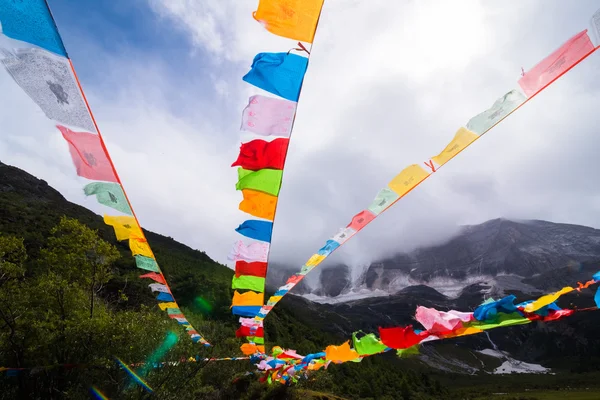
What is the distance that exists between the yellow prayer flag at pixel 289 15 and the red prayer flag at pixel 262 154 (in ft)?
5.38

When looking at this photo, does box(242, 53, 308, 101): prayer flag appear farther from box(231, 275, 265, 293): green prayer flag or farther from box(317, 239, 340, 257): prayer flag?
box(231, 275, 265, 293): green prayer flag

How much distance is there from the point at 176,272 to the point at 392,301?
17281 cm

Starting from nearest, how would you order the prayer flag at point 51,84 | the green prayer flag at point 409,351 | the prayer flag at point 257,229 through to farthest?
the prayer flag at point 51,84
the green prayer flag at point 409,351
the prayer flag at point 257,229

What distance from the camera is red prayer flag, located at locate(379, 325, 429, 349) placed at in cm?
484

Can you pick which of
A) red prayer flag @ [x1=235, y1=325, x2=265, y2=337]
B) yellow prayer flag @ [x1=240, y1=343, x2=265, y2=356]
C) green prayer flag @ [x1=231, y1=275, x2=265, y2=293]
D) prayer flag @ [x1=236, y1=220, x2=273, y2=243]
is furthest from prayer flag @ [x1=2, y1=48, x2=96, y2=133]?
yellow prayer flag @ [x1=240, y1=343, x2=265, y2=356]

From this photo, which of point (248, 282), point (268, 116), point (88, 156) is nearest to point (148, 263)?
point (248, 282)

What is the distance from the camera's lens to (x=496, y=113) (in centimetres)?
437

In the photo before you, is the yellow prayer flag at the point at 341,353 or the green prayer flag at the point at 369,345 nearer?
the green prayer flag at the point at 369,345

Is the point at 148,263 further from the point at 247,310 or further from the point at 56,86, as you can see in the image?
the point at 56,86

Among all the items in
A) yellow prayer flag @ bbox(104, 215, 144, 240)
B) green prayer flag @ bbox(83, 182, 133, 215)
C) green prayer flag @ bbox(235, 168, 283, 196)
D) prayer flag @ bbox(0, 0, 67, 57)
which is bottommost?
yellow prayer flag @ bbox(104, 215, 144, 240)

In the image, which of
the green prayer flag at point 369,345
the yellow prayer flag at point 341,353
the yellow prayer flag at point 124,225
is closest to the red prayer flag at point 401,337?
the green prayer flag at point 369,345

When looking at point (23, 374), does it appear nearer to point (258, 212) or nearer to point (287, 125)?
point (258, 212)

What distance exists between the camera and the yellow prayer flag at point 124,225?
256 inches

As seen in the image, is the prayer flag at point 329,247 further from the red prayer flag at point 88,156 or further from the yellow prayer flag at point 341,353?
the red prayer flag at point 88,156
